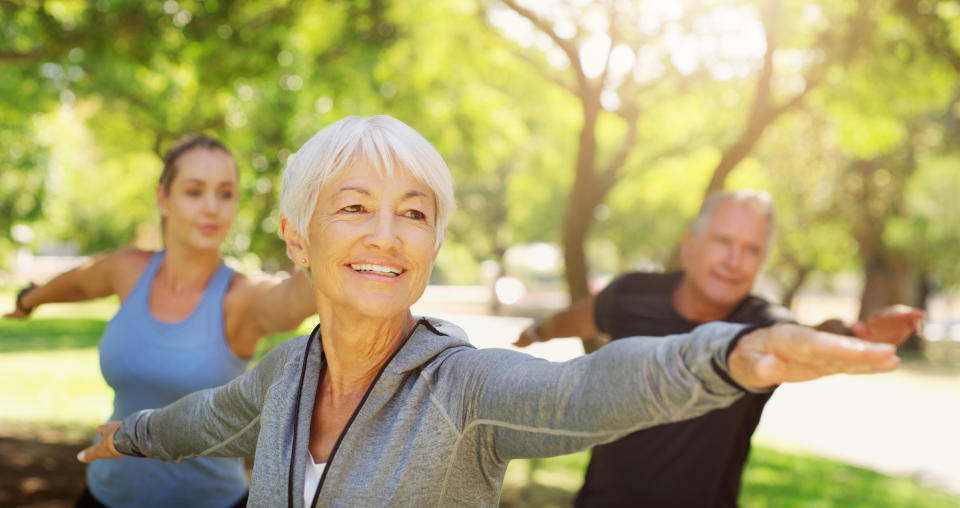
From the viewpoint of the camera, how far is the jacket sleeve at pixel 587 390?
52.6 inches

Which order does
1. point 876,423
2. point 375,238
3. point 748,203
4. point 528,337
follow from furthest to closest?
point 876,423, point 528,337, point 748,203, point 375,238

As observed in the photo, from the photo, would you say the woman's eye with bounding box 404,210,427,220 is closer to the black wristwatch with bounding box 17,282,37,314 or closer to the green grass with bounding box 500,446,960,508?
the black wristwatch with bounding box 17,282,37,314

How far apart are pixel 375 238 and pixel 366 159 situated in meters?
0.18

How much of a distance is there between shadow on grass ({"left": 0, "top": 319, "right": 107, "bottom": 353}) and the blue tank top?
15.9 meters

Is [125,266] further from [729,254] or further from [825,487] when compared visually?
[825,487]

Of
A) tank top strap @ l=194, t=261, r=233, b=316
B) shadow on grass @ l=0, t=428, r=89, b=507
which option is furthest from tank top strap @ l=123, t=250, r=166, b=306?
shadow on grass @ l=0, t=428, r=89, b=507

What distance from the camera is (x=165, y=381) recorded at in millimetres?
3102

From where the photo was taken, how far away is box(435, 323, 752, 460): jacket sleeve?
1336 mm

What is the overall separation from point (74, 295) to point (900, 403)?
17.2 m

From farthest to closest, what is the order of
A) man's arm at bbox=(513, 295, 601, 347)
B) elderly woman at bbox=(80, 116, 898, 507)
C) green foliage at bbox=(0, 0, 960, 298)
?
1. green foliage at bbox=(0, 0, 960, 298)
2. man's arm at bbox=(513, 295, 601, 347)
3. elderly woman at bbox=(80, 116, 898, 507)

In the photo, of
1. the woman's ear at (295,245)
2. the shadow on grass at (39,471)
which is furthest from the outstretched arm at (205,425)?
the shadow on grass at (39,471)

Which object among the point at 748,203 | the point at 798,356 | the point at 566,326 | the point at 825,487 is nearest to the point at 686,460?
the point at 566,326

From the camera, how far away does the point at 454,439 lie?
5.70ft

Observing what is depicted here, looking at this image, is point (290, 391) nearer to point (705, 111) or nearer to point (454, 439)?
point (454, 439)
